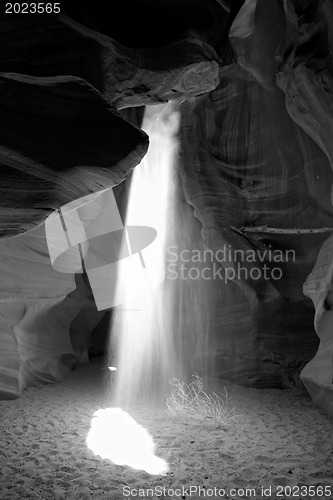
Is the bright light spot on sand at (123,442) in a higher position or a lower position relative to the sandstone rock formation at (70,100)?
lower

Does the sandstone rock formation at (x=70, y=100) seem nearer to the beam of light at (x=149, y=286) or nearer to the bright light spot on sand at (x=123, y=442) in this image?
the bright light spot on sand at (x=123, y=442)

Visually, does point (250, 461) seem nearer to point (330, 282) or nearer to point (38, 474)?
point (38, 474)

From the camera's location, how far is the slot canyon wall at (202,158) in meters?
4.05

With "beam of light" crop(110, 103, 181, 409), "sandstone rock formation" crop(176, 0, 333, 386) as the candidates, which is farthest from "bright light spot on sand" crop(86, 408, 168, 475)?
"sandstone rock formation" crop(176, 0, 333, 386)

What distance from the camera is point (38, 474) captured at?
4.54m

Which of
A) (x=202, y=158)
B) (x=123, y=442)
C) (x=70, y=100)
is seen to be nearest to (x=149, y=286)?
(x=202, y=158)

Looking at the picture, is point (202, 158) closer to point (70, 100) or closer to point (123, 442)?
point (70, 100)

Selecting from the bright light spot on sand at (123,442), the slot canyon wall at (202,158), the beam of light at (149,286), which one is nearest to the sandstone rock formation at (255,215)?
the slot canyon wall at (202,158)

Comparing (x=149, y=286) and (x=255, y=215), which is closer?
(x=255, y=215)

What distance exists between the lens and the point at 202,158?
9.16 m

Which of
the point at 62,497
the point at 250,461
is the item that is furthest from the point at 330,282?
the point at 62,497

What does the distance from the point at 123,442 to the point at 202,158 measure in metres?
5.69

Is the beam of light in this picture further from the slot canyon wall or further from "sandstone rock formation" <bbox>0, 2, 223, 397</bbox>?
"sandstone rock formation" <bbox>0, 2, 223, 397</bbox>

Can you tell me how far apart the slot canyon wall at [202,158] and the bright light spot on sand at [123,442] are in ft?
6.05
